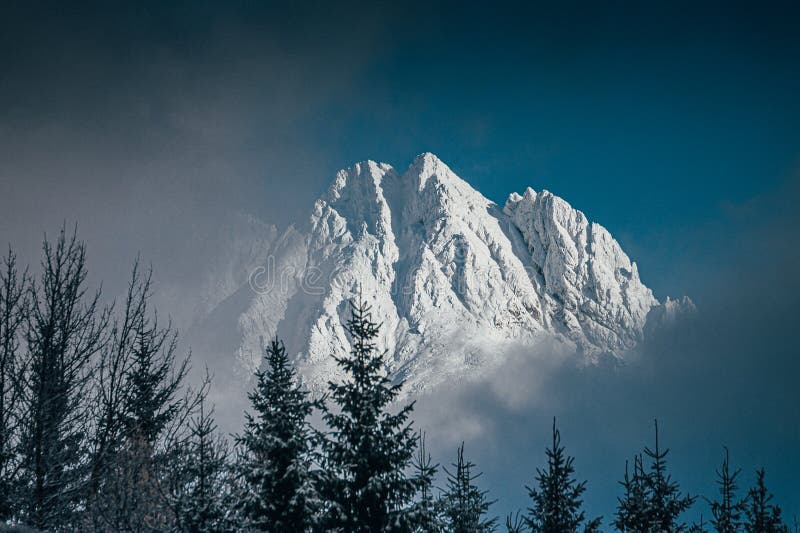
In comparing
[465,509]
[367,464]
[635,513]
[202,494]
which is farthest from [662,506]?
[202,494]

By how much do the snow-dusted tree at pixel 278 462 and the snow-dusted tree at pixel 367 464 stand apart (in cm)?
68

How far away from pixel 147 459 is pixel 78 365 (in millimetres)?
3179

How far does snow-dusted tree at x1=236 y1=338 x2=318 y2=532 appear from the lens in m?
16.7

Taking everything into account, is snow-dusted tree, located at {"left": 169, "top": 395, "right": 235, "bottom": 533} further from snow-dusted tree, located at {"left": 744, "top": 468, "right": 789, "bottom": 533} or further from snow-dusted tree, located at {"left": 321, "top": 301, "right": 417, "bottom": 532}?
snow-dusted tree, located at {"left": 744, "top": 468, "right": 789, "bottom": 533}

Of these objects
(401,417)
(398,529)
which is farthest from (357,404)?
(398,529)

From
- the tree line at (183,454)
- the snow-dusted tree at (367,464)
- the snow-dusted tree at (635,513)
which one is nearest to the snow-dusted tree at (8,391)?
the tree line at (183,454)

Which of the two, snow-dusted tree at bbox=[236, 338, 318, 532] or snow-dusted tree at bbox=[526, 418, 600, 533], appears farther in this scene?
snow-dusted tree at bbox=[526, 418, 600, 533]

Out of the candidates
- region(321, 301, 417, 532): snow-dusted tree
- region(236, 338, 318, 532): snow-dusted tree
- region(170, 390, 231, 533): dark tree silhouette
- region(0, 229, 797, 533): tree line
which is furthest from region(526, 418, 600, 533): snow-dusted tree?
region(170, 390, 231, 533): dark tree silhouette

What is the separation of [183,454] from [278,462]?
4322 millimetres

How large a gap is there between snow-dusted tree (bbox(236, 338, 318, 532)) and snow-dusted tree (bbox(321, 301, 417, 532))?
2.23 feet

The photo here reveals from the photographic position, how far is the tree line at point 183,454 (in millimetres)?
12617

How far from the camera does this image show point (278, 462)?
1786 cm

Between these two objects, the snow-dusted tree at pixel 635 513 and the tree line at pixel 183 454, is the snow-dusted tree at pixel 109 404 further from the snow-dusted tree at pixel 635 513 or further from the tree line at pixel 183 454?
the snow-dusted tree at pixel 635 513

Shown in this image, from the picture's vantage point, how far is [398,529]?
1691 cm
